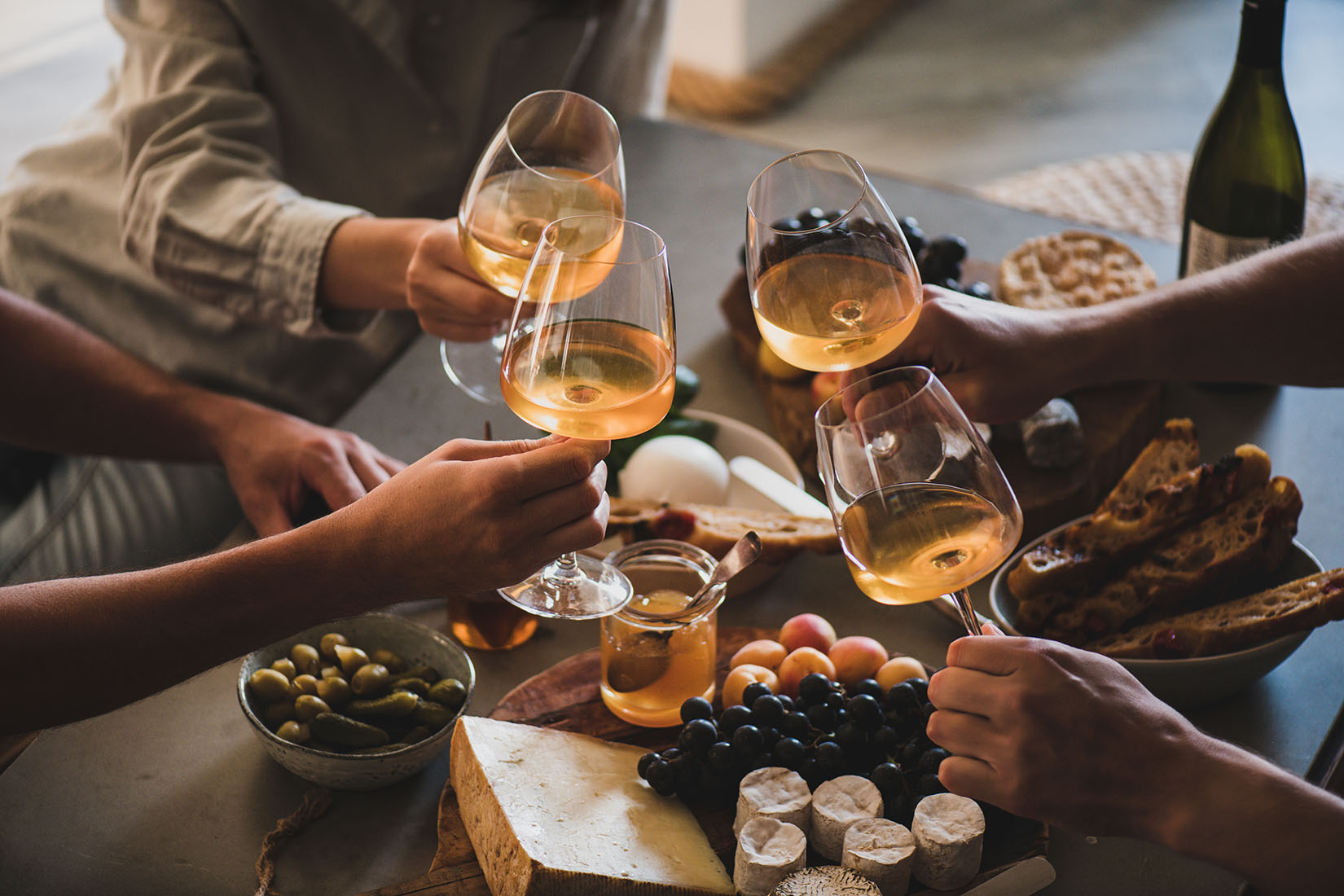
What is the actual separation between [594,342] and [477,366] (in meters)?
0.64

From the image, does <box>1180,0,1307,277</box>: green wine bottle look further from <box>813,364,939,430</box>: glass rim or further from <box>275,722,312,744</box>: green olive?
<box>275,722,312,744</box>: green olive

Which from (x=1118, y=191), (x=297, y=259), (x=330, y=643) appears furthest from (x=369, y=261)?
(x=1118, y=191)

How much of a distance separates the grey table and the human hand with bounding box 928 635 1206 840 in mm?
180

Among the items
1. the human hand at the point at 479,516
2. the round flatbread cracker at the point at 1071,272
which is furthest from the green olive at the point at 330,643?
the round flatbread cracker at the point at 1071,272

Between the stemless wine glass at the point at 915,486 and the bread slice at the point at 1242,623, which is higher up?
the stemless wine glass at the point at 915,486

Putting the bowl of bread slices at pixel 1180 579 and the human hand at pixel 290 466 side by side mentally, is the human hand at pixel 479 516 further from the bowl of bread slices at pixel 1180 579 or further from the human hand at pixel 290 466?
the bowl of bread slices at pixel 1180 579

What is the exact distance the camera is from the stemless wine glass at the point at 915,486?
0.91 metres

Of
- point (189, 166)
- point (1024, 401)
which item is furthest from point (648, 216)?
point (1024, 401)

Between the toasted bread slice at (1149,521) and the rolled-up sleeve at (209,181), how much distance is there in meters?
1.02

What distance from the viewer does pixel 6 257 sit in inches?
Result: 73.3

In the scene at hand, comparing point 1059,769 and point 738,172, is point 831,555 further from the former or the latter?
point 738,172

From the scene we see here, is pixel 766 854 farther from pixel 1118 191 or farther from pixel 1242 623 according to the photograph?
pixel 1118 191

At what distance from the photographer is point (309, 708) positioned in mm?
1104

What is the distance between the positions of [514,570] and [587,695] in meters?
0.30
